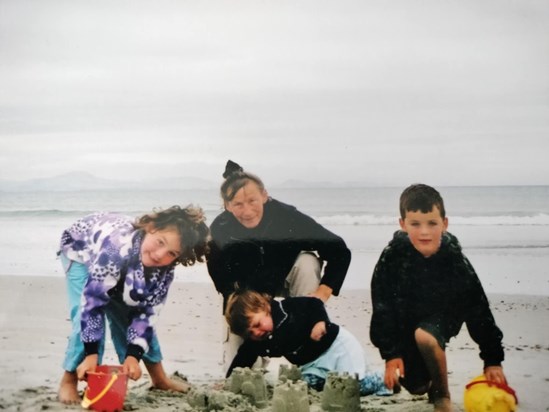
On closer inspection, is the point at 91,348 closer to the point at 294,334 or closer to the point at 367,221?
the point at 294,334

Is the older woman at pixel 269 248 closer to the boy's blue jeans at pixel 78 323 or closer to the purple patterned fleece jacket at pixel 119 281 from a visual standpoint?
the purple patterned fleece jacket at pixel 119 281

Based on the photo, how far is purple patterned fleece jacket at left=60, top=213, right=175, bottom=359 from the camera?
236 centimetres

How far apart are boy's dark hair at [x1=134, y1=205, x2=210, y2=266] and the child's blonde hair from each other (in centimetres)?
19

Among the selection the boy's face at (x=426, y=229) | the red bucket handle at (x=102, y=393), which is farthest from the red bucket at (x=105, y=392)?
the boy's face at (x=426, y=229)

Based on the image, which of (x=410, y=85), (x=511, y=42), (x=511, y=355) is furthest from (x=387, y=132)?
(x=511, y=355)

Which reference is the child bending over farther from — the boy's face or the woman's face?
the boy's face

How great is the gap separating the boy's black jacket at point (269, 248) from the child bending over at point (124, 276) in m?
0.07

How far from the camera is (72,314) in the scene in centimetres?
248

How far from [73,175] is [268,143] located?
2.41 feet

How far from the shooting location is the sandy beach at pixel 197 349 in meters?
2.39

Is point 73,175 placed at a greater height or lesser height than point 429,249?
greater

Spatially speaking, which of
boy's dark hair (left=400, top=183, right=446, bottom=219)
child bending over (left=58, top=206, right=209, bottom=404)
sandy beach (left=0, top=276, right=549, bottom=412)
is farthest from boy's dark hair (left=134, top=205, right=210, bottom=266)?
boy's dark hair (left=400, top=183, right=446, bottom=219)

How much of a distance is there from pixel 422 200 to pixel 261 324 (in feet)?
2.24

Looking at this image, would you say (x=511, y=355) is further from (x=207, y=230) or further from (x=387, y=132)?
(x=207, y=230)
